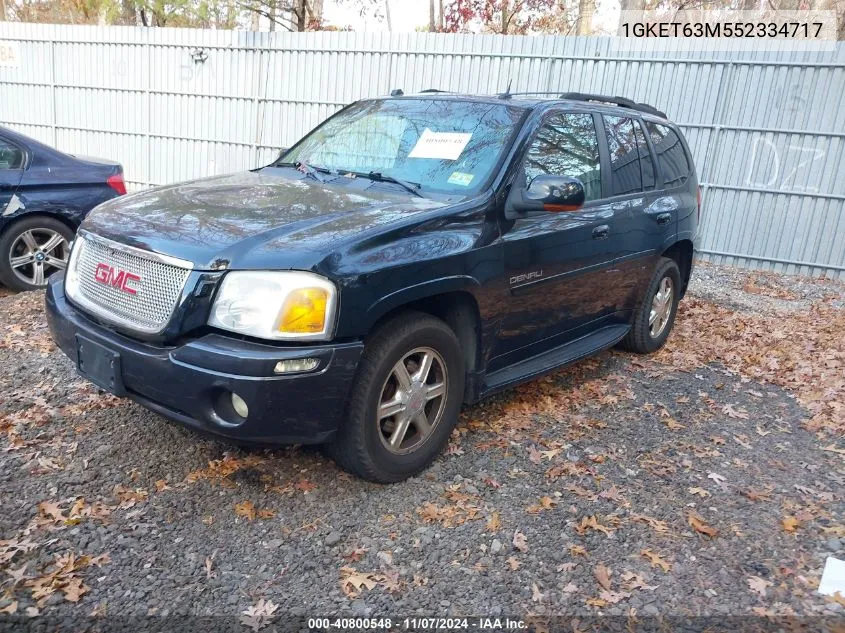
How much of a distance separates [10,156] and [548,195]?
479cm

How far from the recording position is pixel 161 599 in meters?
2.58

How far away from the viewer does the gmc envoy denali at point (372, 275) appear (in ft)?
9.13

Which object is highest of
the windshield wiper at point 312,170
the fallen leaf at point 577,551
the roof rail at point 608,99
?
the roof rail at point 608,99

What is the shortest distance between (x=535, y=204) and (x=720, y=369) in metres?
2.74

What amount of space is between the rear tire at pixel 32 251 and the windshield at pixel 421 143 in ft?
8.69

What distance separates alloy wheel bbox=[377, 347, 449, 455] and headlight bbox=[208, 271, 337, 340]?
504mm

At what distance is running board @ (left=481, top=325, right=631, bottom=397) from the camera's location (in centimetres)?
381

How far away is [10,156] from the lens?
19.1ft

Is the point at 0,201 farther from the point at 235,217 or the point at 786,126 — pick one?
the point at 786,126

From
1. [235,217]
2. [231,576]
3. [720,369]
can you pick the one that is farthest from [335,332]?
[720,369]

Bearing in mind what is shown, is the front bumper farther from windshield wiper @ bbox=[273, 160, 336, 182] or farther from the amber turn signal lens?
windshield wiper @ bbox=[273, 160, 336, 182]

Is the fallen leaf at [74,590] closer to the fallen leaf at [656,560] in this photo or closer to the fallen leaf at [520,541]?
the fallen leaf at [520,541]

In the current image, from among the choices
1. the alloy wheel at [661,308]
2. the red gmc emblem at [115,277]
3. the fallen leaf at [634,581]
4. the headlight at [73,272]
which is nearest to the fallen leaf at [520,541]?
the fallen leaf at [634,581]

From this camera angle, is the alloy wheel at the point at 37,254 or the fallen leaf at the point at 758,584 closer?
the fallen leaf at the point at 758,584
